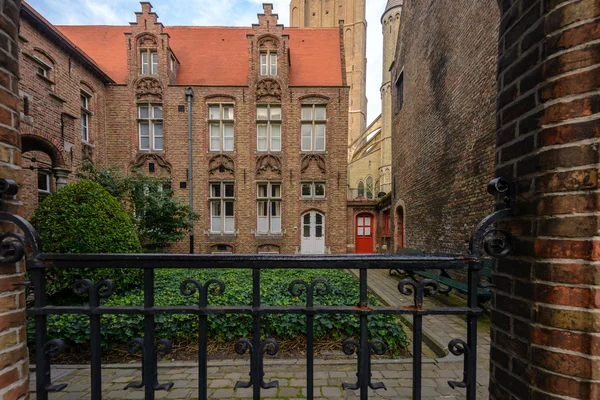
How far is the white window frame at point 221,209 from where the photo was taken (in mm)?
10789

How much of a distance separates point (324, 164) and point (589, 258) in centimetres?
1017

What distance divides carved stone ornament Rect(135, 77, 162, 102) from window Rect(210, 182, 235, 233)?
444cm

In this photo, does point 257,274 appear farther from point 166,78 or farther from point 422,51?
point 166,78

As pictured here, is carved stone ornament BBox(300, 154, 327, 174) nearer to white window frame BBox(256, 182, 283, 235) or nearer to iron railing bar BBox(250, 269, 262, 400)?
white window frame BBox(256, 182, 283, 235)

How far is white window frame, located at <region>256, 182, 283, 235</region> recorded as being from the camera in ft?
35.8

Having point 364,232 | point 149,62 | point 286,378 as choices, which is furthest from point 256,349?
point 364,232

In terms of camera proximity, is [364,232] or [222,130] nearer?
[222,130]

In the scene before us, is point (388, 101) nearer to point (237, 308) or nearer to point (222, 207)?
point (222, 207)

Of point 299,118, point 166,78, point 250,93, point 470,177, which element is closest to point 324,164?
point 299,118

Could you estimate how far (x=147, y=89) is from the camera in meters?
10.5

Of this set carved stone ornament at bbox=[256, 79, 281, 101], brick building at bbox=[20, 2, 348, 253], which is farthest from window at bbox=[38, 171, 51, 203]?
carved stone ornament at bbox=[256, 79, 281, 101]

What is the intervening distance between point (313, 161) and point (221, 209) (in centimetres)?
450

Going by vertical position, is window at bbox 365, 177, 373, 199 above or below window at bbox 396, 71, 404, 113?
below

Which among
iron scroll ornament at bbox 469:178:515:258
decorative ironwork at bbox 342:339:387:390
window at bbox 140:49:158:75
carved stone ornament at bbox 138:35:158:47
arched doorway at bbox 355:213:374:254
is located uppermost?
carved stone ornament at bbox 138:35:158:47
